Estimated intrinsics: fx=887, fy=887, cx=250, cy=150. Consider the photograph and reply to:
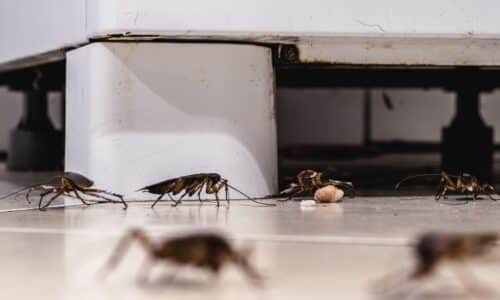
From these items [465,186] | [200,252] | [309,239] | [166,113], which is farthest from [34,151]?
[200,252]

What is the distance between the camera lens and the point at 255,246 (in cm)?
90

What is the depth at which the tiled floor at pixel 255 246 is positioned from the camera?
68cm

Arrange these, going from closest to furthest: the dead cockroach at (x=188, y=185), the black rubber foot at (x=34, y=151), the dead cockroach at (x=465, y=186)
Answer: the dead cockroach at (x=188, y=185) < the dead cockroach at (x=465, y=186) < the black rubber foot at (x=34, y=151)

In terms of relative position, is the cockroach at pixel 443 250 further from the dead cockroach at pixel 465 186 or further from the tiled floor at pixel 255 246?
the dead cockroach at pixel 465 186

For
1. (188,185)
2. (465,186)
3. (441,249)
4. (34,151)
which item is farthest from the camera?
(34,151)

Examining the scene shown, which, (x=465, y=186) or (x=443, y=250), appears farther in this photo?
(x=465, y=186)

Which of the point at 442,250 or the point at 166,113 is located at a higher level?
the point at 166,113

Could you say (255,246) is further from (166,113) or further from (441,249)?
(166,113)

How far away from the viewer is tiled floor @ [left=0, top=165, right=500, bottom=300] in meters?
0.68

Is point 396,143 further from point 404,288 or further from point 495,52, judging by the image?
point 404,288

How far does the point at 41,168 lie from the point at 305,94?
158cm

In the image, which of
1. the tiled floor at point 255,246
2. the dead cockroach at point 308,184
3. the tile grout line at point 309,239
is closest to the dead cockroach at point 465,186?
the tiled floor at point 255,246

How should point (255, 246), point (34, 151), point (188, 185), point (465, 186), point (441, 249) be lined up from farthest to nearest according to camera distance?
point (34, 151), point (465, 186), point (188, 185), point (255, 246), point (441, 249)

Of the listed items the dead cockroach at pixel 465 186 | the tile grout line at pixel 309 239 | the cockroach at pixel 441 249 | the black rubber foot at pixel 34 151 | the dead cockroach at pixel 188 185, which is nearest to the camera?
the cockroach at pixel 441 249
